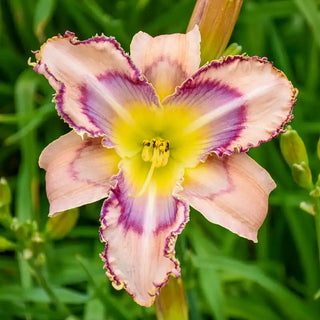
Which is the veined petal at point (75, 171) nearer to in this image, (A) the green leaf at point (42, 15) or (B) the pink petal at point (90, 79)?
(B) the pink petal at point (90, 79)

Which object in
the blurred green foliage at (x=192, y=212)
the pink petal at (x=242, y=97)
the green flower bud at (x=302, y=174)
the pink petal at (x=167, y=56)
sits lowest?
the blurred green foliage at (x=192, y=212)

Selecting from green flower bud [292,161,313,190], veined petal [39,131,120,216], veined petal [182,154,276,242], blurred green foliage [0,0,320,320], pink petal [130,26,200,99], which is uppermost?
pink petal [130,26,200,99]

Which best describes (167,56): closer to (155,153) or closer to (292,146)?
(155,153)

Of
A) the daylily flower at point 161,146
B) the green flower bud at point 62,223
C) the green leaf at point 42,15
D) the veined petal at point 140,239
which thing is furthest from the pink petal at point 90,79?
the green leaf at point 42,15

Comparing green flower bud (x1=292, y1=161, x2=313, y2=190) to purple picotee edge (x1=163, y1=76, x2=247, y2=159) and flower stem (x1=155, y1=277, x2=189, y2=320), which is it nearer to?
purple picotee edge (x1=163, y1=76, x2=247, y2=159)

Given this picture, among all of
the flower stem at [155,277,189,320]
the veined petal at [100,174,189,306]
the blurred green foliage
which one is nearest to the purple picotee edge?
the veined petal at [100,174,189,306]

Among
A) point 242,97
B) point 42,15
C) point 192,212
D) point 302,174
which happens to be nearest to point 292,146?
point 302,174
